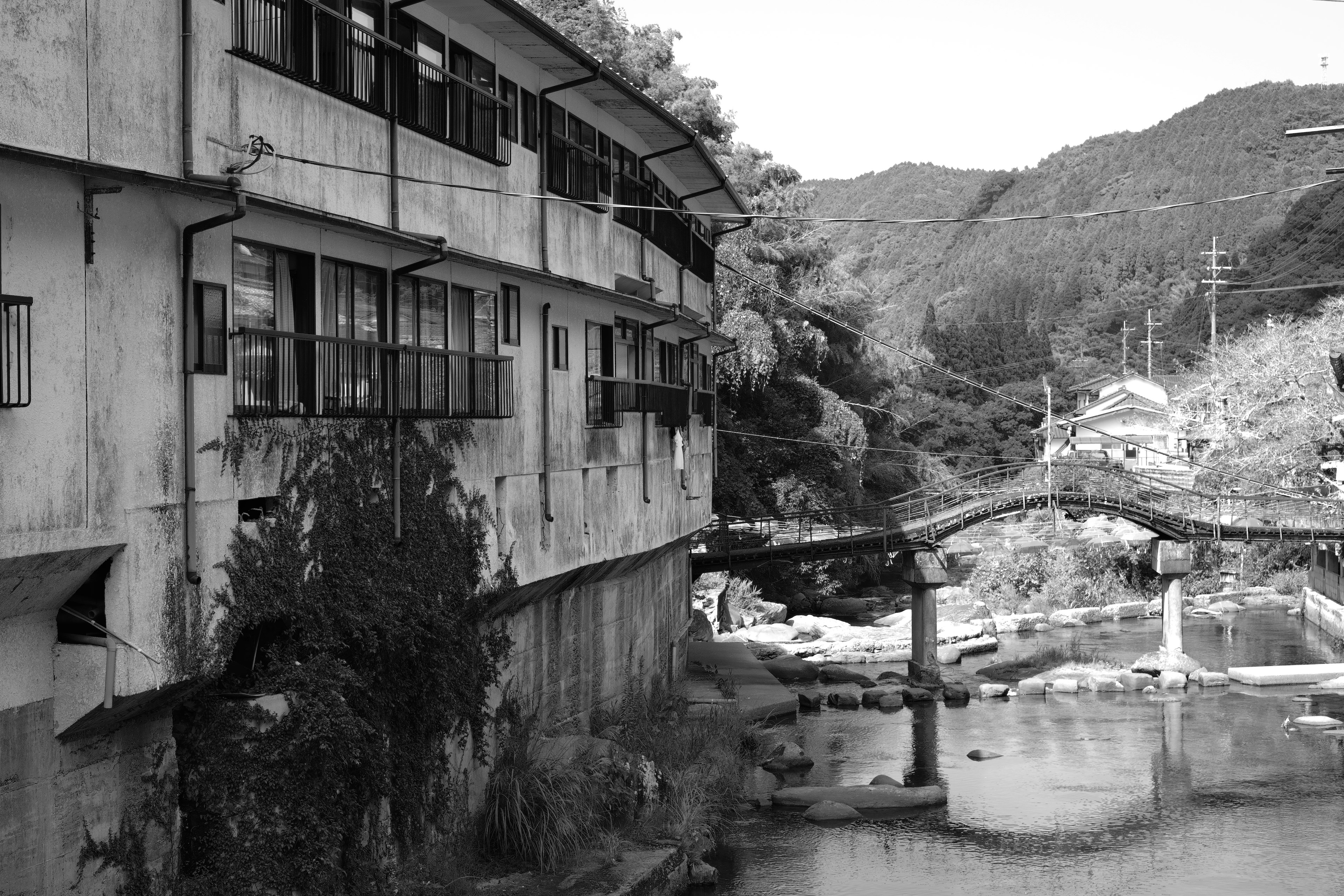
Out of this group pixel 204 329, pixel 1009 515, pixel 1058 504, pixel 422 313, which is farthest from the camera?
pixel 1009 515

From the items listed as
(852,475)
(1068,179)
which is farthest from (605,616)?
(1068,179)

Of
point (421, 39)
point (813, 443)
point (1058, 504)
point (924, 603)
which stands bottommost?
point (924, 603)

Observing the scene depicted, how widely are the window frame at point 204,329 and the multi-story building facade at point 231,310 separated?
25 mm

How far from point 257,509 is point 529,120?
26.6ft

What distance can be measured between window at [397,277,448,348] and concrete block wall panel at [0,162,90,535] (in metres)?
4.78

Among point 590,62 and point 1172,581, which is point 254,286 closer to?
point 590,62

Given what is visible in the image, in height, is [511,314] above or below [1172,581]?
above

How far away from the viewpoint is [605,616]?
2162cm

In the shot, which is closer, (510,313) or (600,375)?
(510,313)

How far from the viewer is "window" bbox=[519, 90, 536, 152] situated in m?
17.5

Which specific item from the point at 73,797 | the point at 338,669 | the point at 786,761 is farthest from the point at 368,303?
the point at 786,761

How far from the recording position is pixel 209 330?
10969mm

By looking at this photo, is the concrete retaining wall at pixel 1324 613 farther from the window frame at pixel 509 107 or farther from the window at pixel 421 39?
the window at pixel 421 39

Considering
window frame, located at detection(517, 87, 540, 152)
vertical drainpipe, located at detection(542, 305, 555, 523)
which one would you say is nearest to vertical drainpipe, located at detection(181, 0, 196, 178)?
window frame, located at detection(517, 87, 540, 152)
